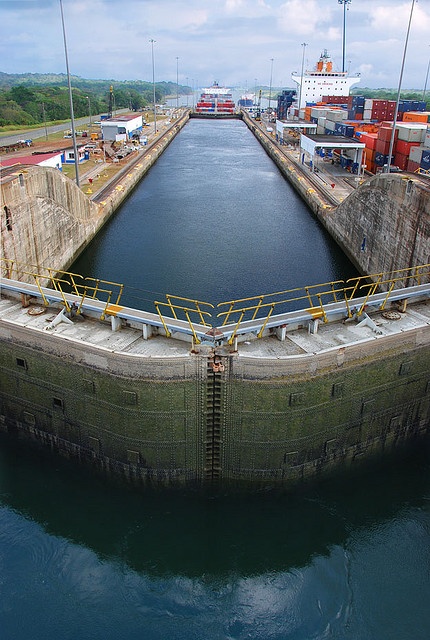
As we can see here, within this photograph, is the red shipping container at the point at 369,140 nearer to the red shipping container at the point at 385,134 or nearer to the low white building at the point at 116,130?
the red shipping container at the point at 385,134

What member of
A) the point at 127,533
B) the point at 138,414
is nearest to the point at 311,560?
the point at 127,533

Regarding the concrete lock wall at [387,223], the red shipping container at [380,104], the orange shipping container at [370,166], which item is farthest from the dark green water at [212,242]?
the red shipping container at [380,104]

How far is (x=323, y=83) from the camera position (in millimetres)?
113438

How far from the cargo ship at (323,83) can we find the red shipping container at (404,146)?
69.8 metres

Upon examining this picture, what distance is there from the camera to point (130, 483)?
18750mm

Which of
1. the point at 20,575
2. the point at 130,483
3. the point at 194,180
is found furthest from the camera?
the point at 194,180

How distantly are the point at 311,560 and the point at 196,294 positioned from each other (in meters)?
18.8

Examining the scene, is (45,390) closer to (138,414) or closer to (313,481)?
(138,414)

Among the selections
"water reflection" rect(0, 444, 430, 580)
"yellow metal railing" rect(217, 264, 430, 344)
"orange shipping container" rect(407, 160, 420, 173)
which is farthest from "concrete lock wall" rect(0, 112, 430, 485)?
"orange shipping container" rect(407, 160, 420, 173)

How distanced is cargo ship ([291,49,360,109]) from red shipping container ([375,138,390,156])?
6421 centimetres

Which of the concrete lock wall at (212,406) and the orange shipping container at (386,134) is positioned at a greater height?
the orange shipping container at (386,134)

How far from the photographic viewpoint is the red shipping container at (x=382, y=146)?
165 ft

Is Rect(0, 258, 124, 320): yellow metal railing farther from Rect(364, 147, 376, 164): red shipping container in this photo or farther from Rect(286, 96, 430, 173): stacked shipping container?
Rect(364, 147, 376, 164): red shipping container

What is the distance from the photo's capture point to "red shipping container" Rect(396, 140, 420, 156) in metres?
46.1
